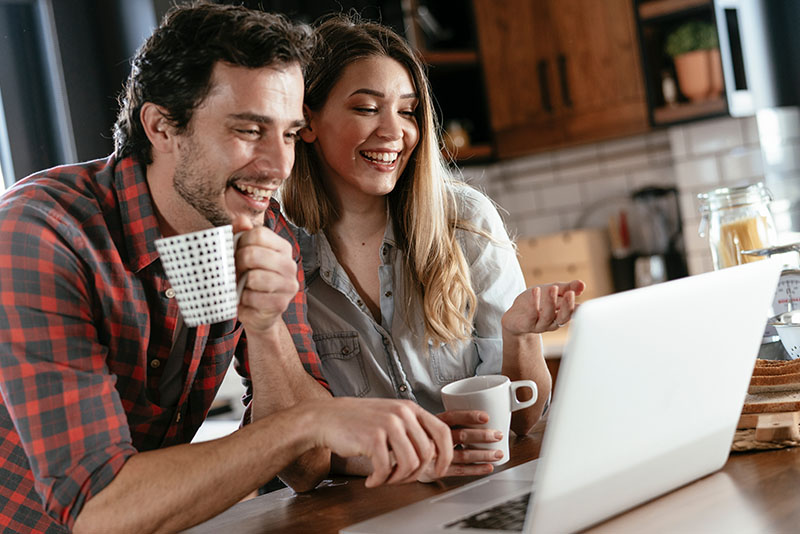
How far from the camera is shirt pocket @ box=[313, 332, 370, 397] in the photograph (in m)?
1.65

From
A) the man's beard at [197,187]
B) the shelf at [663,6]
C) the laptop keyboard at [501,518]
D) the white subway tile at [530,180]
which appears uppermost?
the shelf at [663,6]

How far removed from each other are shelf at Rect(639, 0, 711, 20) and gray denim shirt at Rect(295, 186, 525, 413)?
182 centimetres

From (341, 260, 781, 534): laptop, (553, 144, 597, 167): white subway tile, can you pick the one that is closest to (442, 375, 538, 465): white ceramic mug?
(341, 260, 781, 534): laptop

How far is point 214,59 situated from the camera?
4.32 feet

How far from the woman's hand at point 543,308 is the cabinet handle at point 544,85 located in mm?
2318

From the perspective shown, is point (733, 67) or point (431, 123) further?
point (733, 67)

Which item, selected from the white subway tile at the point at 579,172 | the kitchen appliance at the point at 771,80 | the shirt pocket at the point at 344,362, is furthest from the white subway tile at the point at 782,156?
the shirt pocket at the point at 344,362

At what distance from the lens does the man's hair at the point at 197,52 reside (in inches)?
51.9

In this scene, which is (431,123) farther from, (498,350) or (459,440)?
(459,440)

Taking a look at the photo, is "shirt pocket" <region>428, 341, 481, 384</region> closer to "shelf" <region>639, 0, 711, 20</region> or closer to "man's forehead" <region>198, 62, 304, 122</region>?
"man's forehead" <region>198, 62, 304, 122</region>

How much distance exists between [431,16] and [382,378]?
100 inches

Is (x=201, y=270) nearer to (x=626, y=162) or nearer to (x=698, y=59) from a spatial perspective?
(x=698, y=59)

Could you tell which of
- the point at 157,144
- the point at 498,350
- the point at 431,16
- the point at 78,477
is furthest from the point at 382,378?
the point at 431,16

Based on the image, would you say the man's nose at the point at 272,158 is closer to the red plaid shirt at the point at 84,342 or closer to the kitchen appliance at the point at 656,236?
the red plaid shirt at the point at 84,342
